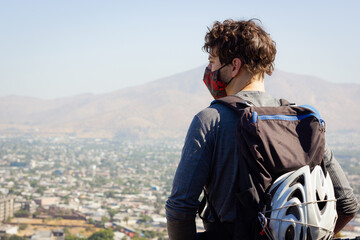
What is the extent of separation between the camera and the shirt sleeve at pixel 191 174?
1047mm

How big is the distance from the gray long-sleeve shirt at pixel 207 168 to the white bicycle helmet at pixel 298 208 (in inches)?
4.0

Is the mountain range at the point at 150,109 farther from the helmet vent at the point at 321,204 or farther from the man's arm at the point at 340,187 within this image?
the helmet vent at the point at 321,204

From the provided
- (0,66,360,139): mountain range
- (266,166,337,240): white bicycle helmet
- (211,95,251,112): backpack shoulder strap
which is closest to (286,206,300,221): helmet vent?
(266,166,337,240): white bicycle helmet

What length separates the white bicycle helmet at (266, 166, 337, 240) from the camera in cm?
98

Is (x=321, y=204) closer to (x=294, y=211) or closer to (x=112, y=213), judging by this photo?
(x=294, y=211)

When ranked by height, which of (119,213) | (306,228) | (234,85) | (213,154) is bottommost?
(119,213)

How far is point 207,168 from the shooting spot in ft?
3.48

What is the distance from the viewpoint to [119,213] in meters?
20.1

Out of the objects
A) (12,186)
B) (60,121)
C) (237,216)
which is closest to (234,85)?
(237,216)

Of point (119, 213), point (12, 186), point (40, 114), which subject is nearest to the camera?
point (119, 213)

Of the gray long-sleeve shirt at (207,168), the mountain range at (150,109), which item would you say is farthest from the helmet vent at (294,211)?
the mountain range at (150,109)

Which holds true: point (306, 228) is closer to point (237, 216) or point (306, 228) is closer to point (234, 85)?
point (237, 216)

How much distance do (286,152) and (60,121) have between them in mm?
94020

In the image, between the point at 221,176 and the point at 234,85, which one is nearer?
the point at 221,176
